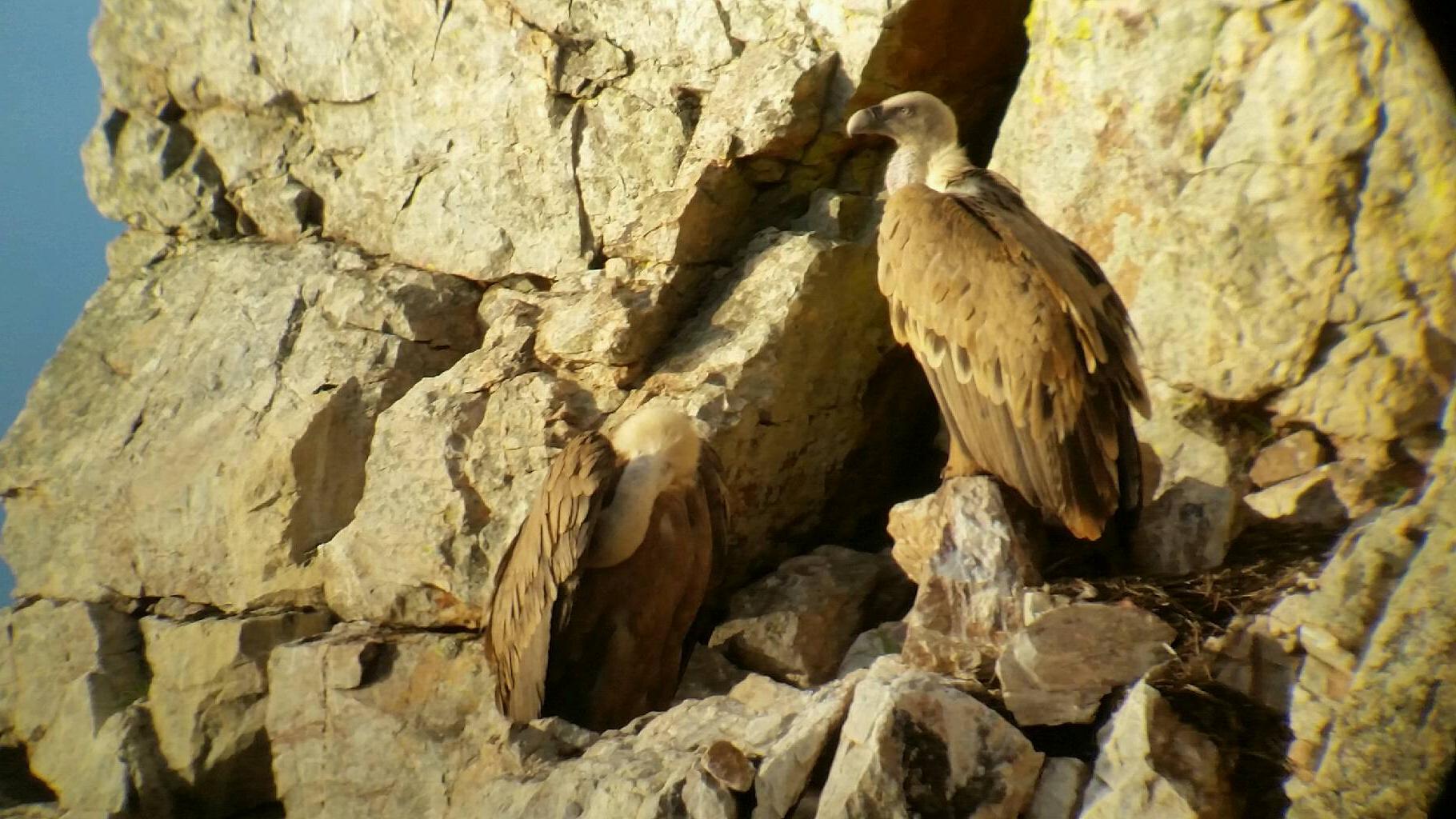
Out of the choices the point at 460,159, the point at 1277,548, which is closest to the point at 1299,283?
the point at 1277,548

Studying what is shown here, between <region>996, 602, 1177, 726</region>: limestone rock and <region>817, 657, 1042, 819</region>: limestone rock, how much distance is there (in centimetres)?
12

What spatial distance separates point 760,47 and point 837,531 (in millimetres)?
2126

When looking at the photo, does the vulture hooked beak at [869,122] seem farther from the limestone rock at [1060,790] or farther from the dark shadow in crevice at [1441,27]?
the limestone rock at [1060,790]

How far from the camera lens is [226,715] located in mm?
4965

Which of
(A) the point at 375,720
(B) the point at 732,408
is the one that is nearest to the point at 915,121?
(B) the point at 732,408

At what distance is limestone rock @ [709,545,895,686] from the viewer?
4.43 m

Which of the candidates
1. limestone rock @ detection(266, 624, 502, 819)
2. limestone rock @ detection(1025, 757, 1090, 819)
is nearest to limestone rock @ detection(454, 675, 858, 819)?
limestone rock @ detection(1025, 757, 1090, 819)

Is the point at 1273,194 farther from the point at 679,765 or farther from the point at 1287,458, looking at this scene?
the point at 679,765

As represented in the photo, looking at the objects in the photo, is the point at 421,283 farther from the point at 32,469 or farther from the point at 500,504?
the point at 32,469

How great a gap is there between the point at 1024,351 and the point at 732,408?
1.54 m

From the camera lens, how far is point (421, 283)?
5523 millimetres

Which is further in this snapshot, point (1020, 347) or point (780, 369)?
point (780, 369)

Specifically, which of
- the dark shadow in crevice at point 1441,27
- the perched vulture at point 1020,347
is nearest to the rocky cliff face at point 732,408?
the dark shadow in crevice at point 1441,27

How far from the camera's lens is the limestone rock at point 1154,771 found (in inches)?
93.6
